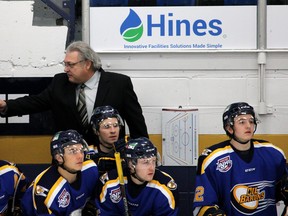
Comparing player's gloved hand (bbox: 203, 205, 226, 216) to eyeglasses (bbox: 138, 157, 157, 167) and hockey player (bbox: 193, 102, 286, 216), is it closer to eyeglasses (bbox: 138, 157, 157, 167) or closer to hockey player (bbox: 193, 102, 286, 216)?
hockey player (bbox: 193, 102, 286, 216)

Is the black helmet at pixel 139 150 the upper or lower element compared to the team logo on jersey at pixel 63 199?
upper

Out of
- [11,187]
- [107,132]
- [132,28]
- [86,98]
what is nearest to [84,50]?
[86,98]

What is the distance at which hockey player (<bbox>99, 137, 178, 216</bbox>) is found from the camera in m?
4.77

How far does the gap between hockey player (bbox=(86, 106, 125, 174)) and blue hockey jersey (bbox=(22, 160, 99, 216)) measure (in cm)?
12

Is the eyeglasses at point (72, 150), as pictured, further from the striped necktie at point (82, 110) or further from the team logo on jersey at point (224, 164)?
the team logo on jersey at point (224, 164)

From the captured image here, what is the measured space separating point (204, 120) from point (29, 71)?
131cm

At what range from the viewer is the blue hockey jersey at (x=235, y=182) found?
4.96 meters

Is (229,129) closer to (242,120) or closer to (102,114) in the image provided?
(242,120)

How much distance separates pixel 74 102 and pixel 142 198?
928 millimetres

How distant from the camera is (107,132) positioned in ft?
16.7

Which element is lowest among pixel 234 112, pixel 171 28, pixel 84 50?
pixel 234 112

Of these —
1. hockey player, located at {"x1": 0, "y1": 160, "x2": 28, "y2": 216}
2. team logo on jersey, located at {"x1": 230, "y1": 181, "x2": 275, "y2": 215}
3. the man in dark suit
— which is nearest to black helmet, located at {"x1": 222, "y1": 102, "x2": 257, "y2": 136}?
team logo on jersey, located at {"x1": 230, "y1": 181, "x2": 275, "y2": 215}

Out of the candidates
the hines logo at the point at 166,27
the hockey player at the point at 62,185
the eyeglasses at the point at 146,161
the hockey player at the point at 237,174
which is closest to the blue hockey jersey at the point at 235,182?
the hockey player at the point at 237,174

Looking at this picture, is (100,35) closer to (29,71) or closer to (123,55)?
(123,55)
